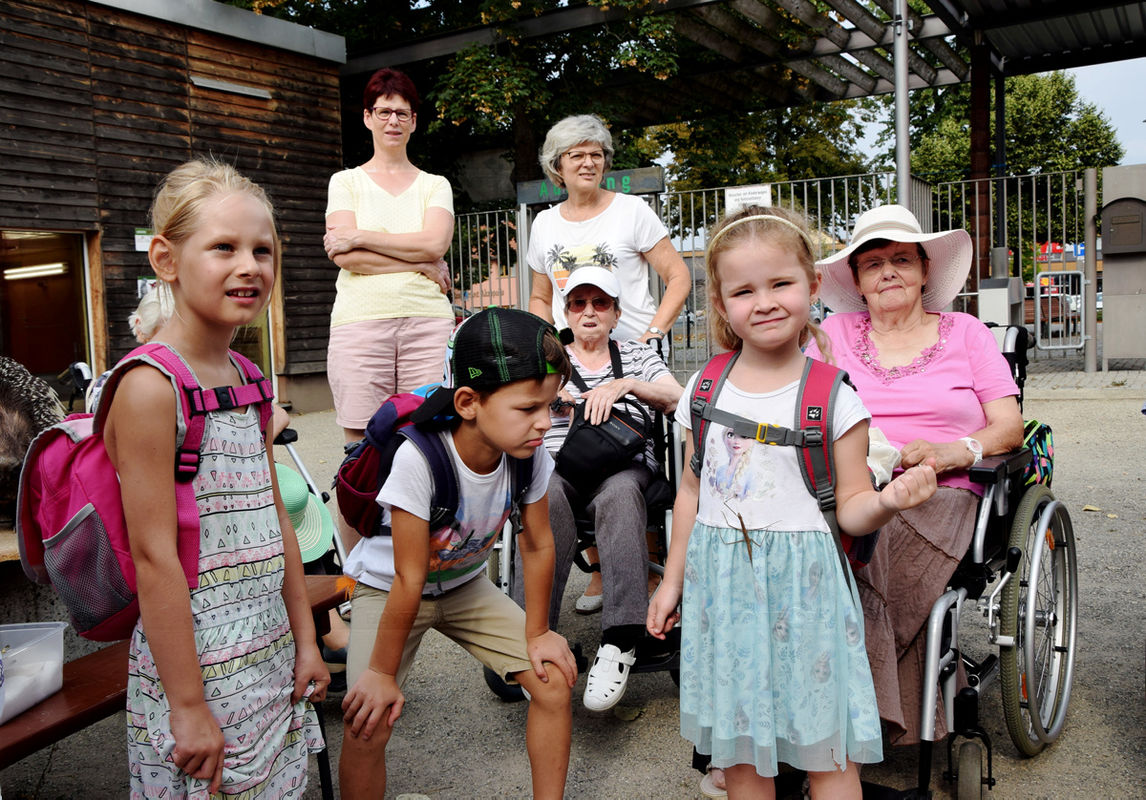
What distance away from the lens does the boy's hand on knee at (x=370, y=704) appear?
7.11ft

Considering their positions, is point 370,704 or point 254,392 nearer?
point 254,392

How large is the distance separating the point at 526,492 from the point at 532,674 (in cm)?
47

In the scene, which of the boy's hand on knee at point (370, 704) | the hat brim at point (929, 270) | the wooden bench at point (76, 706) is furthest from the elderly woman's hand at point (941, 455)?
the wooden bench at point (76, 706)

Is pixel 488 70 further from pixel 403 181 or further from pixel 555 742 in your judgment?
pixel 555 742

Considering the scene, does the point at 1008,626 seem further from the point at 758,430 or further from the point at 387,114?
the point at 387,114

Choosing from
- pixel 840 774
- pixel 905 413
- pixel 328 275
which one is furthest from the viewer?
pixel 328 275

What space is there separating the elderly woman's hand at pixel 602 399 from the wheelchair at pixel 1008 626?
1266mm

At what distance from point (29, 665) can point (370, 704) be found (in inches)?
30.8

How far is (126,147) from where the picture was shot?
37.5 feet

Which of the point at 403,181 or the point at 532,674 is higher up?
the point at 403,181

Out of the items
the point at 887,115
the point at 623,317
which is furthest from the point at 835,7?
the point at 887,115

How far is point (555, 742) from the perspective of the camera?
2.32 metres

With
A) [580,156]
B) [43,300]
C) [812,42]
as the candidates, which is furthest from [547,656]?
[812,42]

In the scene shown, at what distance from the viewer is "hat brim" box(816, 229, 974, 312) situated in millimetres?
3133
